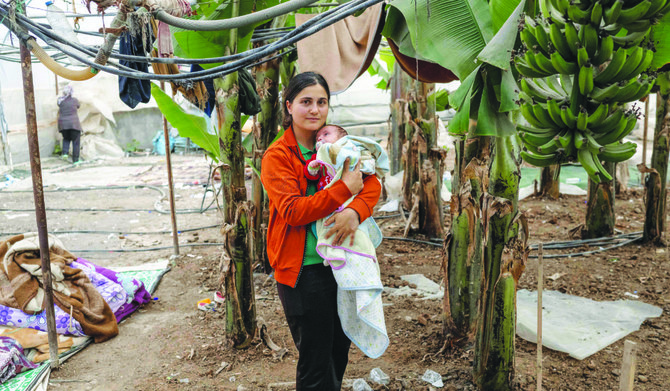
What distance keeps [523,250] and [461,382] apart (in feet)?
2.74

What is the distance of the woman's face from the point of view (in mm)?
2006

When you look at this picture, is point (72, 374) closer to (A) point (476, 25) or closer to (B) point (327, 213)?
(B) point (327, 213)

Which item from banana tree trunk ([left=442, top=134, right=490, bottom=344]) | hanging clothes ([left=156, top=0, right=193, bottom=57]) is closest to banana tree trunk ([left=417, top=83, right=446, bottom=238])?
banana tree trunk ([left=442, top=134, right=490, bottom=344])

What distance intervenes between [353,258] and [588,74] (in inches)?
39.5

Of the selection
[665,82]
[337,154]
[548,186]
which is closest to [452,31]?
[337,154]

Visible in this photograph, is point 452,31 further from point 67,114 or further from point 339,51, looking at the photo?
point 67,114

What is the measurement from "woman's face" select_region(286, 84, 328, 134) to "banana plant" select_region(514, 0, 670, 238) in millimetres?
745

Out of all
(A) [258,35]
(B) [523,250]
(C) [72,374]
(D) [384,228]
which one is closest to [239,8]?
(A) [258,35]

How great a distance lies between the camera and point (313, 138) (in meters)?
2.10

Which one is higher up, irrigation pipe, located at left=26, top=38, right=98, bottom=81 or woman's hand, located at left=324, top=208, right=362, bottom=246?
irrigation pipe, located at left=26, top=38, right=98, bottom=81

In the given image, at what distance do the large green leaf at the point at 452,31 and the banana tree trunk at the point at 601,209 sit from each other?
11.3 feet

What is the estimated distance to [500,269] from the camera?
246cm

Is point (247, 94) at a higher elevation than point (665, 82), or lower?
lower

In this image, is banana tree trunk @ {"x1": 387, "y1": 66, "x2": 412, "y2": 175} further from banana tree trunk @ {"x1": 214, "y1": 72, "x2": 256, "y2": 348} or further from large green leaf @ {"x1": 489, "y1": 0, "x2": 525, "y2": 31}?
large green leaf @ {"x1": 489, "y1": 0, "x2": 525, "y2": 31}
